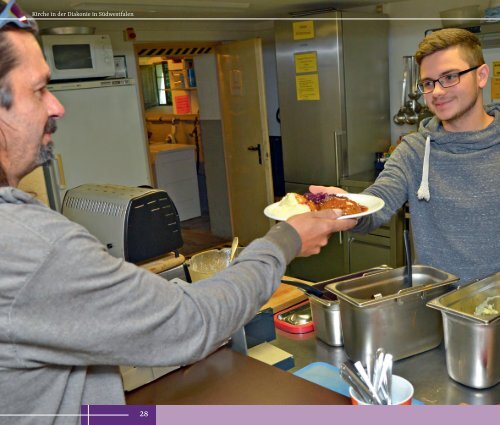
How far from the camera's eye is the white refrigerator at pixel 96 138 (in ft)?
11.3

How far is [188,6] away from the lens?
10.4ft

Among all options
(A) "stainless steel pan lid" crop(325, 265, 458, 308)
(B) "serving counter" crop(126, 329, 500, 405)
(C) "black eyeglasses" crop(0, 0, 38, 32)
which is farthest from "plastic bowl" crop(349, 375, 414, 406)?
(C) "black eyeglasses" crop(0, 0, 38, 32)

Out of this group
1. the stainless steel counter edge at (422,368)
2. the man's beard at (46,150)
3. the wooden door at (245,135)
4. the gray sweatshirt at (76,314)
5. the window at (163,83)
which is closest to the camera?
the gray sweatshirt at (76,314)

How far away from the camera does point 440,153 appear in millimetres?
1630

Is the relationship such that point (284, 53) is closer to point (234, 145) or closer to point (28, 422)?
point (234, 145)

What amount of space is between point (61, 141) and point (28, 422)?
2.92 meters

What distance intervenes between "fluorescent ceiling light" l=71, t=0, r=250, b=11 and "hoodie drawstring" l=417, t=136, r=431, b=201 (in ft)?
6.10

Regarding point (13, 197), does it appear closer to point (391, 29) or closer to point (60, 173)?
point (60, 173)

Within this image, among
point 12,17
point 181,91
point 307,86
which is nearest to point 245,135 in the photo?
point 307,86

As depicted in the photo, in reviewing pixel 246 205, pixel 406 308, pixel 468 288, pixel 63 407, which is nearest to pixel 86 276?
pixel 63 407

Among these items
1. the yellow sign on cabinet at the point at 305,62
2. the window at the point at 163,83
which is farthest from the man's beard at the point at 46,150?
the window at the point at 163,83

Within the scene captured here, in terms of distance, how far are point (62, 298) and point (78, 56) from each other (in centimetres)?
306

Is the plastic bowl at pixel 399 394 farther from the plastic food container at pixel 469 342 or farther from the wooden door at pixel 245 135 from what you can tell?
the wooden door at pixel 245 135

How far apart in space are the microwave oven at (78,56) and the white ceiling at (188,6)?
6.9 inches
